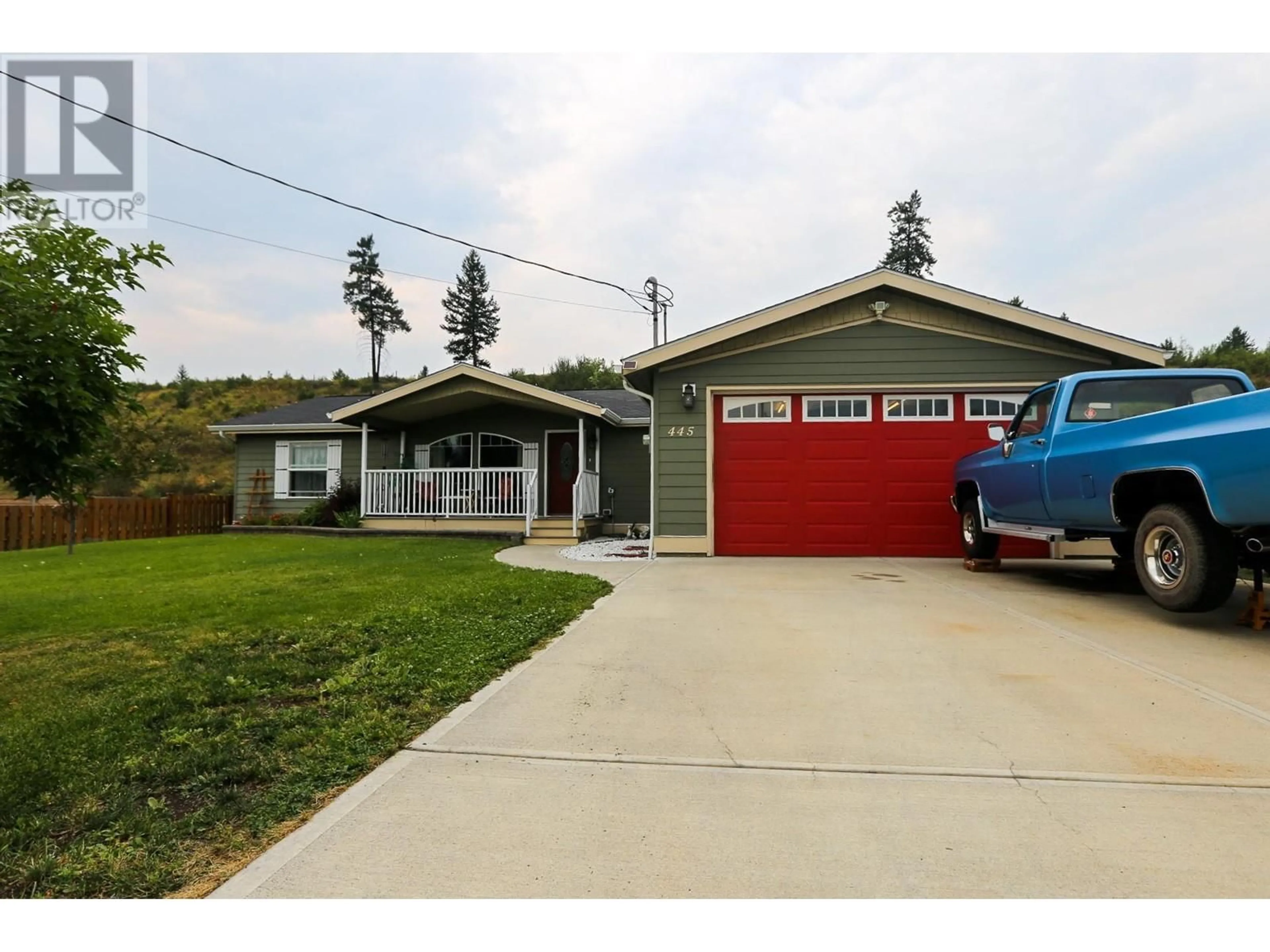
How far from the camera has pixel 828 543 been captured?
31.2 feet

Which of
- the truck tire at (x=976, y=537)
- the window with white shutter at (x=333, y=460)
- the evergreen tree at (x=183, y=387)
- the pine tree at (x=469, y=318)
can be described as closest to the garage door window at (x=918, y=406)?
the truck tire at (x=976, y=537)

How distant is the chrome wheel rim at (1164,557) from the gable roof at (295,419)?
14.3m

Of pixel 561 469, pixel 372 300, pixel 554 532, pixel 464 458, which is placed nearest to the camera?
pixel 554 532

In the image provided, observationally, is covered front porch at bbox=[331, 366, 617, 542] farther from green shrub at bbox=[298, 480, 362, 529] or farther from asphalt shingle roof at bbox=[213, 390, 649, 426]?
asphalt shingle roof at bbox=[213, 390, 649, 426]

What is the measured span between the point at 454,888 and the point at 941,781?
6.17 feet

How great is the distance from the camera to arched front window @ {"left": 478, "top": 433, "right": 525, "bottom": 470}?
15445 millimetres

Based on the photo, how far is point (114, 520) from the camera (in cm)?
1457

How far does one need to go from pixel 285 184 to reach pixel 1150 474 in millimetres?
12709

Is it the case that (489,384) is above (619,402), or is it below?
below

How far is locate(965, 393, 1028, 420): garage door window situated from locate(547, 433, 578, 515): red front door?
858 cm

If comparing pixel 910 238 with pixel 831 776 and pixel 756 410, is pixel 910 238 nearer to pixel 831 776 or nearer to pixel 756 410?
pixel 756 410

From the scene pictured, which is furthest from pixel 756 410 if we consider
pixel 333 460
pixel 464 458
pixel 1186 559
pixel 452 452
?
pixel 333 460

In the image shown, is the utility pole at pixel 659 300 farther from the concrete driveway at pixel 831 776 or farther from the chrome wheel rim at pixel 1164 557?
the concrete driveway at pixel 831 776

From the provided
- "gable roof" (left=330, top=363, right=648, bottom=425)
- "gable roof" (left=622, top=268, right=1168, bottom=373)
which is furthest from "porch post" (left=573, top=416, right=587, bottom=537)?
"gable roof" (left=622, top=268, right=1168, bottom=373)
